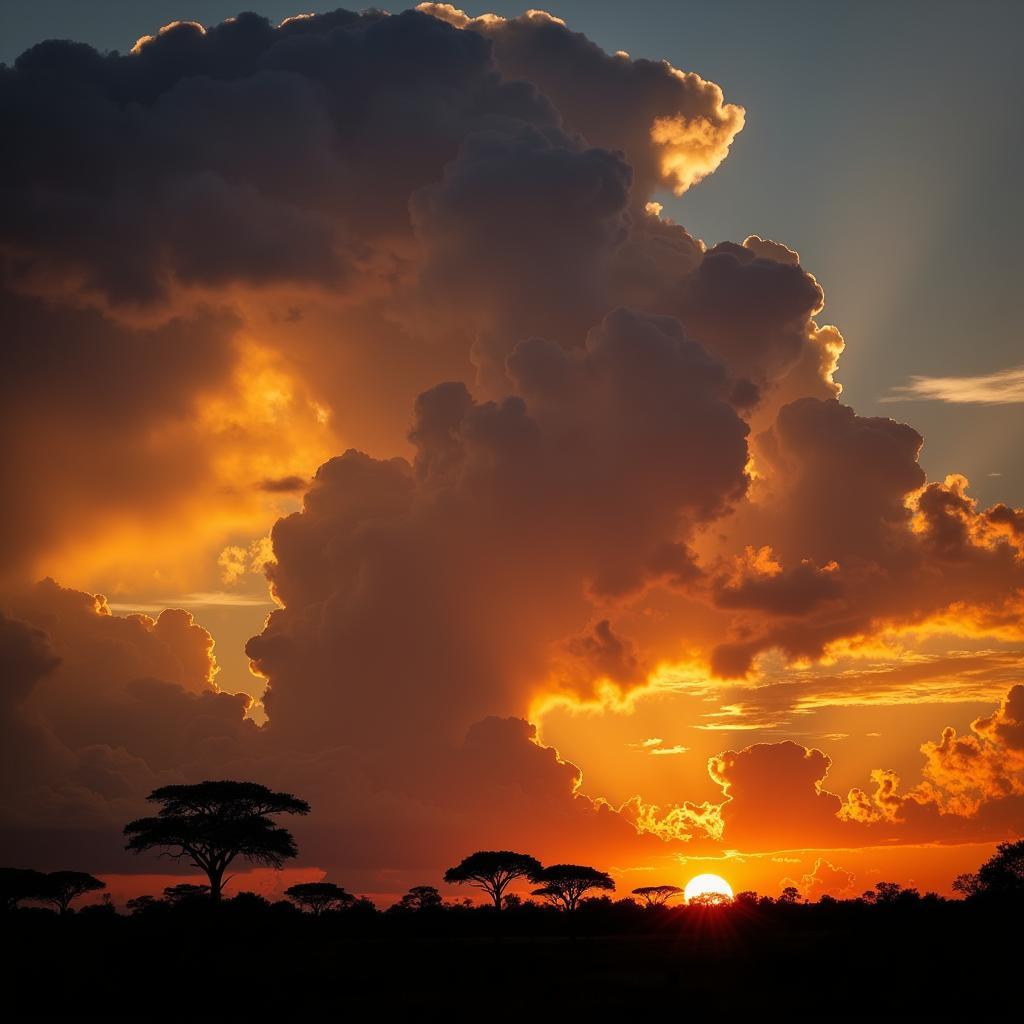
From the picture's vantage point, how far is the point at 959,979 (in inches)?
3120

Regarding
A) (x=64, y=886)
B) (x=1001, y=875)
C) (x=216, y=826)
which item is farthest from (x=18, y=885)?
(x=1001, y=875)

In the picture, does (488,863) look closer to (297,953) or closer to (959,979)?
(297,953)

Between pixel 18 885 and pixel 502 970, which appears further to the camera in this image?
pixel 18 885

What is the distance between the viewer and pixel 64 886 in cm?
15688

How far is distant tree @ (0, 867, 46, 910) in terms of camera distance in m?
149

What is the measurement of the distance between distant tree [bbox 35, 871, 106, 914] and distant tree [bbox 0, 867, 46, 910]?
2.61 feet

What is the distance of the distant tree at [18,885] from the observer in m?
149

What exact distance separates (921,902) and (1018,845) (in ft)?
53.7

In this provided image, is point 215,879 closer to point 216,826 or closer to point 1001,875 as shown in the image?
point 216,826

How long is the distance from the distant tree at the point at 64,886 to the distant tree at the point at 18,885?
2.61 ft

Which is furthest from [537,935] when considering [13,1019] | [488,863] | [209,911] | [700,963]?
[13,1019]

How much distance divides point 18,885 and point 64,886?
728 cm

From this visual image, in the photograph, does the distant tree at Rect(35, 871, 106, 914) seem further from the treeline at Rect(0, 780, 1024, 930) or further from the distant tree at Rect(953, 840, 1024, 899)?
the distant tree at Rect(953, 840, 1024, 899)

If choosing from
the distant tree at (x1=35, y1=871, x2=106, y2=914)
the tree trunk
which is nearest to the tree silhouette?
the tree trunk
